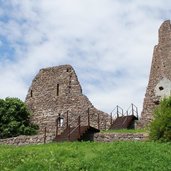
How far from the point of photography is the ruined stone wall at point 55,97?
132ft

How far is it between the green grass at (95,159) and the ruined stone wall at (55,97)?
19757 millimetres

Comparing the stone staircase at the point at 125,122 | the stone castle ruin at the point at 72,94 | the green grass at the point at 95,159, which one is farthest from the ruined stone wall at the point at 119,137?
the green grass at the point at 95,159

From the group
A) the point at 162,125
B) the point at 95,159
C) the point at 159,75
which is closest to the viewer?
the point at 95,159

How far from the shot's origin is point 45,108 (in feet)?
139

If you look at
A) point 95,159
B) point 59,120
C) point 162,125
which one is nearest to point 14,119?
point 59,120

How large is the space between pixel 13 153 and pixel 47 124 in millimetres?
21826

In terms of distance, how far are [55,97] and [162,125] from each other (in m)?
22.4

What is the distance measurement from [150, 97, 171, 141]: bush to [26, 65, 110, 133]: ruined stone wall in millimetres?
17175

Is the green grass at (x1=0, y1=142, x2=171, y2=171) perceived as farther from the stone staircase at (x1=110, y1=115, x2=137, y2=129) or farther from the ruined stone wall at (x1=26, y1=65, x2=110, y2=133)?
the ruined stone wall at (x1=26, y1=65, x2=110, y2=133)

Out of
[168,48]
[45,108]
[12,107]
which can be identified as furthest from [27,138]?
[168,48]

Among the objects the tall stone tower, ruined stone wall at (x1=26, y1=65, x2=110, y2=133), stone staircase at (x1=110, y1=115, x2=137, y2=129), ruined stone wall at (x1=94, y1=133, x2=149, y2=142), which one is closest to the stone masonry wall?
ruined stone wall at (x1=94, y1=133, x2=149, y2=142)

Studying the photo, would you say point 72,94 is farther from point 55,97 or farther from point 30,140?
point 30,140

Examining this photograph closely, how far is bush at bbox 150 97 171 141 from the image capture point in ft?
67.8

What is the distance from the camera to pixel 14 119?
38.1 meters
